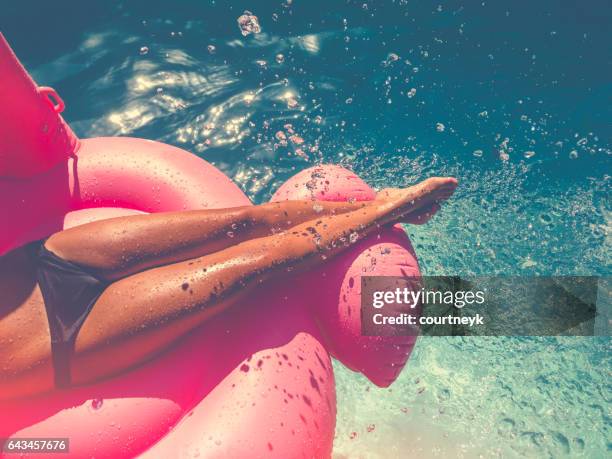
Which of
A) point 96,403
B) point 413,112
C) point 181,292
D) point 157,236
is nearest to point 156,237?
point 157,236

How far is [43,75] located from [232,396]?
2.88 m

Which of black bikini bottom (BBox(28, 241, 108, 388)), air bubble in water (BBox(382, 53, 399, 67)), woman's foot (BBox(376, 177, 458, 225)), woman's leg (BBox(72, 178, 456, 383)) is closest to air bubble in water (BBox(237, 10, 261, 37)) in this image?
air bubble in water (BBox(382, 53, 399, 67))

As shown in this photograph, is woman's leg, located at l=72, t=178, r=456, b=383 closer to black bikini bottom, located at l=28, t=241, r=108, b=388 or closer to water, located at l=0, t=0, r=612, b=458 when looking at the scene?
black bikini bottom, located at l=28, t=241, r=108, b=388

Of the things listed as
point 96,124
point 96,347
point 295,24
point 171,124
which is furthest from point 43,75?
point 96,347

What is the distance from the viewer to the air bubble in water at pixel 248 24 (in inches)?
144

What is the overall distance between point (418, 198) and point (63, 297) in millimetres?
1354

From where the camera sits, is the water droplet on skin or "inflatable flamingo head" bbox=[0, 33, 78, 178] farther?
"inflatable flamingo head" bbox=[0, 33, 78, 178]

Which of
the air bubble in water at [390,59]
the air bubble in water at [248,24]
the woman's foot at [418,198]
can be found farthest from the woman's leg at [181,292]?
the air bubble in water at [248,24]

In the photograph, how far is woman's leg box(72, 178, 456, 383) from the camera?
5.63 ft

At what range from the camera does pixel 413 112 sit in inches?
136

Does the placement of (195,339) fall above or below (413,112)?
below

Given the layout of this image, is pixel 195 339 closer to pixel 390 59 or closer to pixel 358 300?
pixel 358 300

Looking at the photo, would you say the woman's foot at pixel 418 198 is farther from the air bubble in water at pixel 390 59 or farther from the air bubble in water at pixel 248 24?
the air bubble in water at pixel 248 24

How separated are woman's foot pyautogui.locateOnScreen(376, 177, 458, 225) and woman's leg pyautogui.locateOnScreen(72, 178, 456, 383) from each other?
0.16 metres
